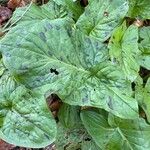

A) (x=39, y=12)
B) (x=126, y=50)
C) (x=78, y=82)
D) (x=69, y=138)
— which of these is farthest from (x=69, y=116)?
(x=39, y=12)

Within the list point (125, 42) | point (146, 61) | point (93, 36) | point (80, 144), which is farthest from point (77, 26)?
point (80, 144)

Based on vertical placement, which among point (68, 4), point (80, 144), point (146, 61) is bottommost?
point (80, 144)

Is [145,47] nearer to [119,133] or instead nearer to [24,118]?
[119,133]

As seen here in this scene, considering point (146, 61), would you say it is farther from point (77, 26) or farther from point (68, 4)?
point (68, 4)

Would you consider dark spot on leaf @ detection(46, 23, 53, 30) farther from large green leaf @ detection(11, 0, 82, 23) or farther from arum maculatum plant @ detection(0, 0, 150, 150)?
large green leaf @ detection(11, 0, 82, 23)

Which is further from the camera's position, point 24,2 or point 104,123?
point 24,2

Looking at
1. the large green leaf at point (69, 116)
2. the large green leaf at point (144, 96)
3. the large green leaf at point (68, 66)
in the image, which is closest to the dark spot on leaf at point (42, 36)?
the large green leaf at point (68, 66)
